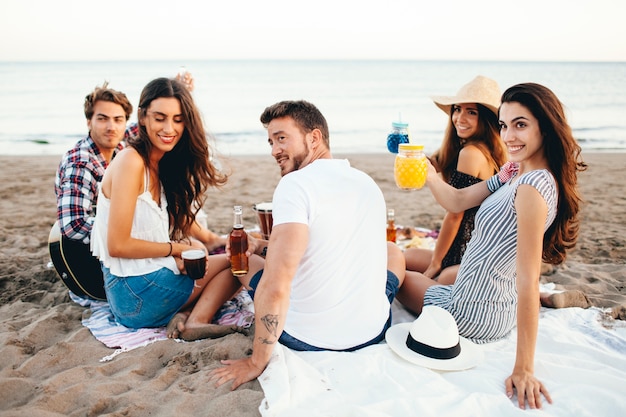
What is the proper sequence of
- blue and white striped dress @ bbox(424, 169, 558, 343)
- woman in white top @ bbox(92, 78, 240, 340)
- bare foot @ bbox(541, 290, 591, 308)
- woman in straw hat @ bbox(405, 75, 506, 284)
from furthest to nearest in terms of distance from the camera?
woman in straw hat @ bbox(405, 75, 506, 284) → bare foot @ bbox(541, 290, 591, 308) → woman in white top @ bbox(92, 78, 240, 340) → blue and white striped dress @ bbox(424, 169, 558, 343)

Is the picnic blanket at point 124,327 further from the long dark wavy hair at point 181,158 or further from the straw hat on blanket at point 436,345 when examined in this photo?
the straw hat on blanket at point 436,345

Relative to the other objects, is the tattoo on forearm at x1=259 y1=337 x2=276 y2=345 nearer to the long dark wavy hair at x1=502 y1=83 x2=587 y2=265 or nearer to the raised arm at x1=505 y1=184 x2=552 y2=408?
the raised arm at x1=505 y1=184 x2=552 y2=408

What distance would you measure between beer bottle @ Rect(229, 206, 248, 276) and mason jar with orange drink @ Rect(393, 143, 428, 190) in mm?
1099

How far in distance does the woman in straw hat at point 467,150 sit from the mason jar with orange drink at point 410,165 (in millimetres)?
901

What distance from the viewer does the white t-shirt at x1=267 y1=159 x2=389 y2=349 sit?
2.49 metres

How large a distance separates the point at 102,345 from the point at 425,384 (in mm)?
2111

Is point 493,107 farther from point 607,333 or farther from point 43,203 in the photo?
point 43,203

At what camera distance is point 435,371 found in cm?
274

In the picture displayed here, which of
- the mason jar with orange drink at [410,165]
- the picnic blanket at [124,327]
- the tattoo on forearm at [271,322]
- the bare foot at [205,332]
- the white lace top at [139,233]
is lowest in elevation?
the picnic blanket at [124,327]

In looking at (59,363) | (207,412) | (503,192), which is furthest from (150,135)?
(503,192)

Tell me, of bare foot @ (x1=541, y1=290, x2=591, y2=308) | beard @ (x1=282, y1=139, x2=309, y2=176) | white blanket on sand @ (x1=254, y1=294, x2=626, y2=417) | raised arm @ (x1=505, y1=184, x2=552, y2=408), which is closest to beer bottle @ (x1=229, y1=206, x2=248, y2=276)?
beard @ (x1=282, y1=139, x2=309, y2=176)

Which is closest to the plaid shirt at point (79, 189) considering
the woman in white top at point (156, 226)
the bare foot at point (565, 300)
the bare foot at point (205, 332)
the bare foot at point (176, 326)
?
the woman in white top at point (156, 226)

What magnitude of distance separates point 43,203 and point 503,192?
21.6ft

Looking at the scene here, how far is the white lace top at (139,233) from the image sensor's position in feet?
10.9
